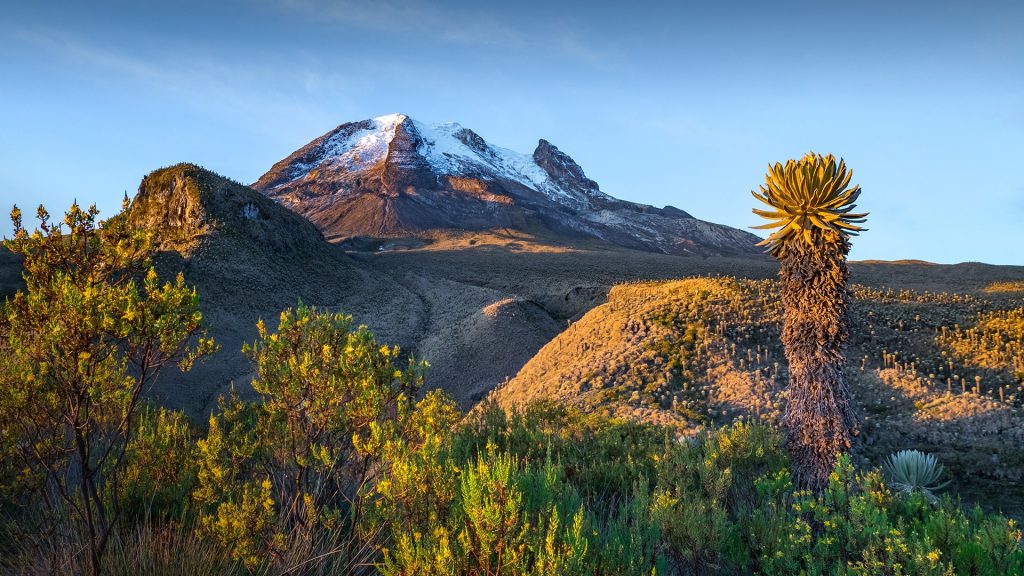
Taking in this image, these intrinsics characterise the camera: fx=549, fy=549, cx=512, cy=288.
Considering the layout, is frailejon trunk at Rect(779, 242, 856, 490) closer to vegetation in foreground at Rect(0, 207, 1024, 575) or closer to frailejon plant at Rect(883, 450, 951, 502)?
vegetation in foreground at Rect(0, 207, 1024, 575)

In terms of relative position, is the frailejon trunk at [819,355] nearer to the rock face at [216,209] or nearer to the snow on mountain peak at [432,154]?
the rock face at [216,209]

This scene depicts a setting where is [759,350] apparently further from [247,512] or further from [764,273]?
[764,273]

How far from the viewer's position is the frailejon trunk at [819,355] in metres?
7.69

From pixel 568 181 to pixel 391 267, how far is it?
132 m

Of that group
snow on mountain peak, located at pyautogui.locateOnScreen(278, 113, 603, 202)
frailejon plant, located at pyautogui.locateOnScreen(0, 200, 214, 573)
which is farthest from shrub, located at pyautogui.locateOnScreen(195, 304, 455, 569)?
snow on mountain peak, located at pyautogui.locateOnScreen(278, 113, 603, 202)

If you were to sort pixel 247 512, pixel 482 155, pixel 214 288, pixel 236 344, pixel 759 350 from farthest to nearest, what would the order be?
pixel 482 155 → pixel 214 288 → pixel 236 344 → pixel 759 350 → pixel 247 512

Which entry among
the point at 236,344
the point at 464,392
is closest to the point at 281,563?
the point at 464,392

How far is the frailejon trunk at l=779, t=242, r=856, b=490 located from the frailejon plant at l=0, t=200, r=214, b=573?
24.8 feet

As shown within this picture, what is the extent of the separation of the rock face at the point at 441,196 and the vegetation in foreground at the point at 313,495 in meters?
80.3

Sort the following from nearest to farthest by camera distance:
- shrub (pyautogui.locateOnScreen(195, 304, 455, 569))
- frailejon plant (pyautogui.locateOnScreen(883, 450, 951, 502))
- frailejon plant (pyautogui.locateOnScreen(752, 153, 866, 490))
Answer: shrub (pyautogui.locateOnScreen(195, 304, 455, 569)) < frailejon plant (pyautogui.locateOnScreen(752, 153, 866, 490)) < frailejon plant (pyautogui.locateOnScreen(883, 450, 951, 502))

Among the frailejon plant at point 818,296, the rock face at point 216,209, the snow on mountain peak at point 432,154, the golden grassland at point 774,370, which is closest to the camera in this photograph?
the frailejon plant at point 818,296

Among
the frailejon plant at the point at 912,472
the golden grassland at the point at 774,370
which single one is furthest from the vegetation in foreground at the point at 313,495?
the golden grassland at the point at 774,370

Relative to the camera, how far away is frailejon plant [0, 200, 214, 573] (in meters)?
4.08

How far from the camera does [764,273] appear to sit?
59.6 meters
